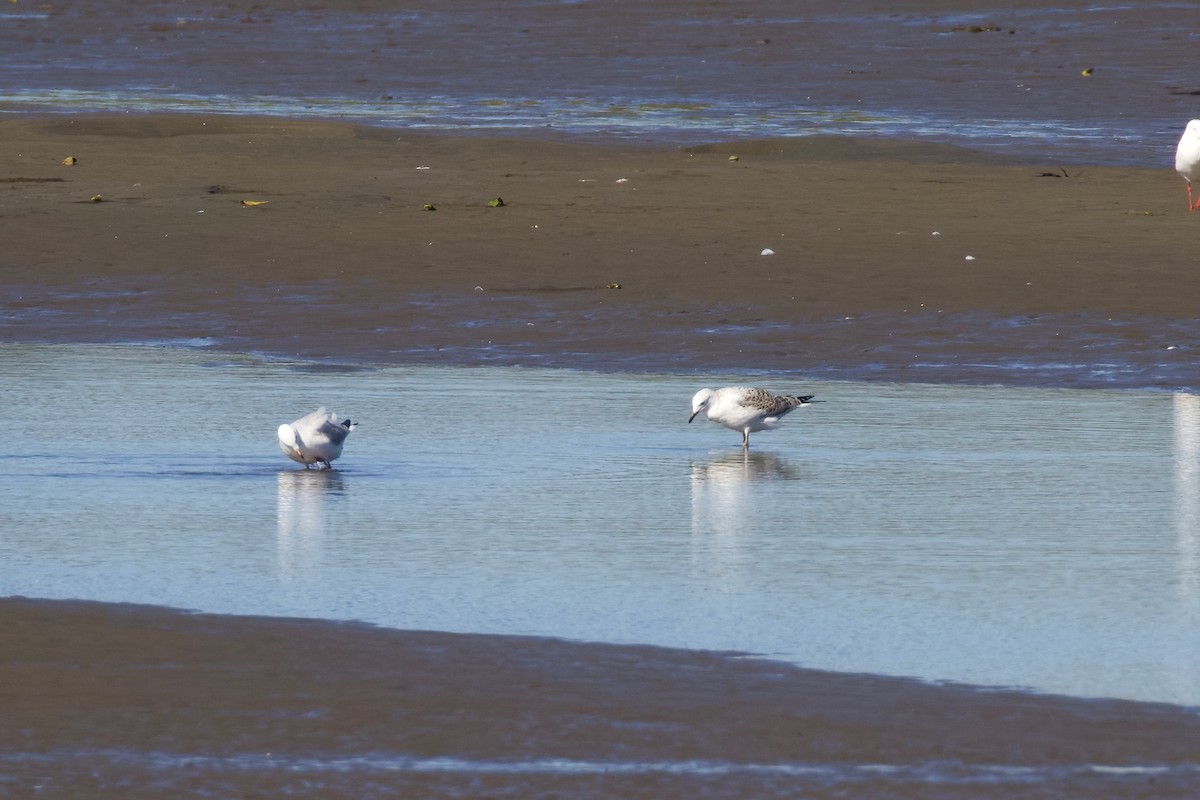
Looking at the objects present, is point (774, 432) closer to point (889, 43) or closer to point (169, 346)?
point (169, 346)

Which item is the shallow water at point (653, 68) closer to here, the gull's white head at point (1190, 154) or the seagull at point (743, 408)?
the gull's white head at point (1190, 154)

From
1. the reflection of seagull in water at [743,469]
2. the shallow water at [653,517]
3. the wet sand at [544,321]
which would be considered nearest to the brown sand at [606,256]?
the wet sand at [544,321]

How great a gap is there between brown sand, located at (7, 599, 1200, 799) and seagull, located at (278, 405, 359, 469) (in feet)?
8.24

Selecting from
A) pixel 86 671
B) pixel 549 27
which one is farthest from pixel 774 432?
pixel 549 27

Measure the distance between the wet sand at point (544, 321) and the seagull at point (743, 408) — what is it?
224 cm

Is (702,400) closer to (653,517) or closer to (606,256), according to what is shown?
(653,517)

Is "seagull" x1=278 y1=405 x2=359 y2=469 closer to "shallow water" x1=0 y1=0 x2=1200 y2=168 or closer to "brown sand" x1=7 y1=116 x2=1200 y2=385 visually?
"brown sand" x1=7 y1=116 x2=1200 y2=385

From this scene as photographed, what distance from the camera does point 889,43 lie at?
1246 inches

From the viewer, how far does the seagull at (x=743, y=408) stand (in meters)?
9.31

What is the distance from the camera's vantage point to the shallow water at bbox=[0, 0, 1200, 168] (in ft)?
81.4

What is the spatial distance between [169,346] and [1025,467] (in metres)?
5.71

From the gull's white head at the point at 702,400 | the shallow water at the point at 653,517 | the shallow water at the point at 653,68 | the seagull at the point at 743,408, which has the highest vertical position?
the shallow water at the point at 653,68

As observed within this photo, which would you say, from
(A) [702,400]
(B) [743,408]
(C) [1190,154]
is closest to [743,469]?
(B) [743,408]

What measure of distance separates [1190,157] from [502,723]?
42.5ft
